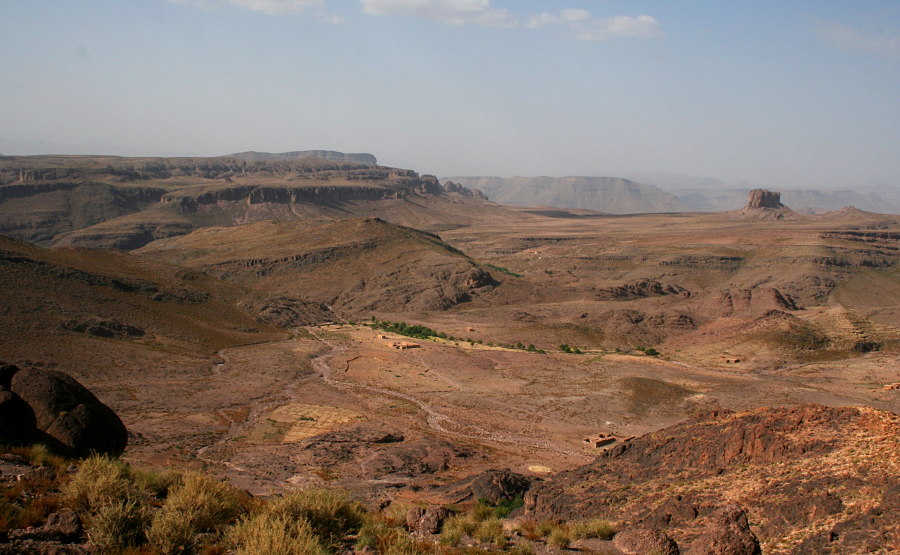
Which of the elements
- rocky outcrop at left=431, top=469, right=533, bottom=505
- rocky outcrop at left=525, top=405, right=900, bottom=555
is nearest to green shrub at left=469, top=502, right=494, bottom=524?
rocky outcrop at left=525, top=405, right=900, bottom=555

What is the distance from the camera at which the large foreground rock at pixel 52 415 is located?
45.8 ft

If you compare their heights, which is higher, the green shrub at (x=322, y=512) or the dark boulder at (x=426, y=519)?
the green shrub at (x=322, y=512)

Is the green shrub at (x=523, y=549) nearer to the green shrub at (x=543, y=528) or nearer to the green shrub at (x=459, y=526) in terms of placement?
the green shrub at (x=543, y=528)

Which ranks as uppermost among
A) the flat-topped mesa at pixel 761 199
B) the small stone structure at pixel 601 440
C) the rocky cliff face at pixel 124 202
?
the flat-topped mesa at pixel 761 199

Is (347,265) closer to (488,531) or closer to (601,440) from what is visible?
(601,440)

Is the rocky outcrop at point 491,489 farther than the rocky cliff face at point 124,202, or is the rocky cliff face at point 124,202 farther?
Result: the rocky cliff face at point 124,202

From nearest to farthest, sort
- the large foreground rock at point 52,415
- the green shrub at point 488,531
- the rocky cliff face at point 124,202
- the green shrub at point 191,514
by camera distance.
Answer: the green shrub at point 191,514 → the green shrub at point 488,531 → the large foreground rock at point 52,415 → the rocky cliff face at point 124,202

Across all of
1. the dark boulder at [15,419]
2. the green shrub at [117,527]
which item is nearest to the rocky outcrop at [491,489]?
the green shrub at [117,527]

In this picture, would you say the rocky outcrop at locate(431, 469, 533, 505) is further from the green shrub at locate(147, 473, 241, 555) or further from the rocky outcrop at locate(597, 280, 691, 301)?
the rocky outcrop at locate(597, 280, 691, 301)

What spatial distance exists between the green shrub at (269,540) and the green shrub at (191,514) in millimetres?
630

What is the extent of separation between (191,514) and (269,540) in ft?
5.78

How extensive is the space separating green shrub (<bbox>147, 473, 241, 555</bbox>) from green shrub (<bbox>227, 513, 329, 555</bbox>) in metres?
0.63

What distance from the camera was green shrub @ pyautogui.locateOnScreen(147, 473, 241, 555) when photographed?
8570 mm

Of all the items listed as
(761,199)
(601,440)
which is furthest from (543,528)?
(761,199)
